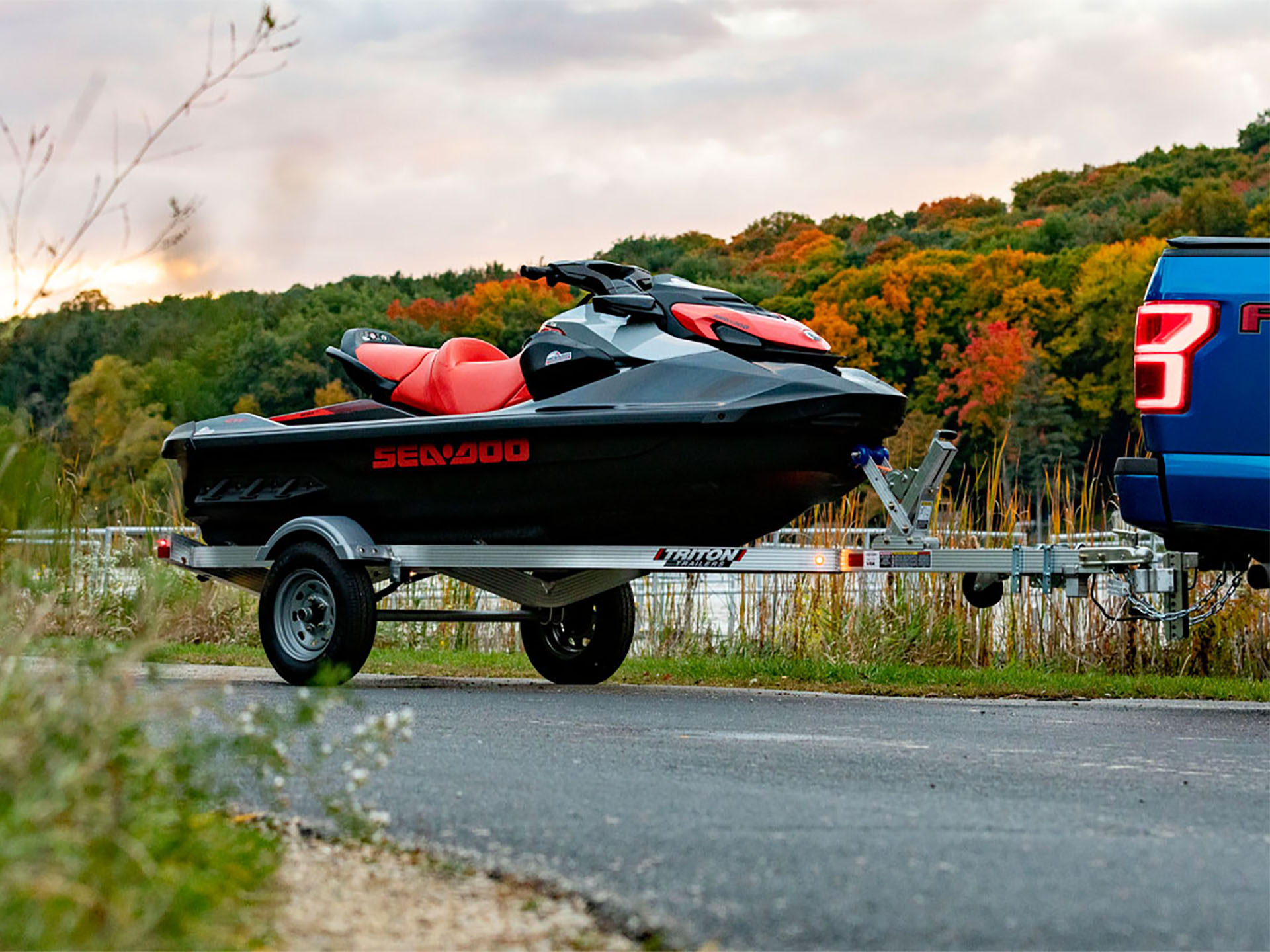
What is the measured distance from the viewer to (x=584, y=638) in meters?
Answer: 10.2

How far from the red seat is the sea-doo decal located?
30cm

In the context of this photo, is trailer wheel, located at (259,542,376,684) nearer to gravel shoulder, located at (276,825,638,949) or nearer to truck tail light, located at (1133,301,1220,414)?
truck tail light, located at (1133,301,1220,414)

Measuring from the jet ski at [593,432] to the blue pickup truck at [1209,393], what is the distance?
1.31 metres

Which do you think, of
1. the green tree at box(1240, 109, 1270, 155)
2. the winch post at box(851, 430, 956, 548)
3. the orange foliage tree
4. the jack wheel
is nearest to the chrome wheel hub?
the winch post at box(851, 430, 956, 548)

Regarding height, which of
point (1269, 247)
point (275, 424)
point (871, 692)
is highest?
point (1269, 247)

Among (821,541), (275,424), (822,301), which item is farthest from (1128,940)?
(822,301)

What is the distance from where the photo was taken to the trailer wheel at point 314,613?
8.87 meters

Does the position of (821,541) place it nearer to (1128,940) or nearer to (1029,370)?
(1128,940)

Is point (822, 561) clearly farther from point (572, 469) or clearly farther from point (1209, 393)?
point (1209, 393)

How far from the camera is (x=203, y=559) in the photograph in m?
10.0

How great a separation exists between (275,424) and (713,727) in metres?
3.90

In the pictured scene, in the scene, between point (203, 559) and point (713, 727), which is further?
point (203, 559)

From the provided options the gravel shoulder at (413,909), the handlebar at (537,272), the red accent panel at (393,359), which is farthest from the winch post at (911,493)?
the gravel shoulder at (413,909)

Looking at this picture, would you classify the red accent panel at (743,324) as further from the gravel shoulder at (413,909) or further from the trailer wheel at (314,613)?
the gravel shoulder at (413,909)
